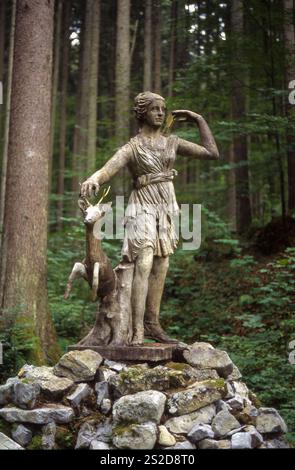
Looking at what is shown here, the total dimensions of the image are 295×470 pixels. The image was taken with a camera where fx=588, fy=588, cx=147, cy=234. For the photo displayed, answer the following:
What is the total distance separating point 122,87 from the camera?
42.4ft

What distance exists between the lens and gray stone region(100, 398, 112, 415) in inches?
203

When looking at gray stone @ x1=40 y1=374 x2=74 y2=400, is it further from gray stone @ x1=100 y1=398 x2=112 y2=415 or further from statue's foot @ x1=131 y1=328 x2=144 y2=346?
statue's foot @ x1=131 y1=328 x2=144 y2=346

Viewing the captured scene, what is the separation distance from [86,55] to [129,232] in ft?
47.9

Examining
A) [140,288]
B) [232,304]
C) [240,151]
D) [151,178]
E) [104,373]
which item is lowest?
[104,373]

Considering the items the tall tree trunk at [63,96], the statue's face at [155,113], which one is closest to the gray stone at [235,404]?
the statue's face at [155,113]

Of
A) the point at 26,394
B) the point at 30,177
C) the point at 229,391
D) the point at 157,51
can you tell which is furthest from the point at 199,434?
the point at 157,51

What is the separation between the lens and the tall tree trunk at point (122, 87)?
12.4 metres

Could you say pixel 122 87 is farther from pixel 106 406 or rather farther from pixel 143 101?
pixel 106 406

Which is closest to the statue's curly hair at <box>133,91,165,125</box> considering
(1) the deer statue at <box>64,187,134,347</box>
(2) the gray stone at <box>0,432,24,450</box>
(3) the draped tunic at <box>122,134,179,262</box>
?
(3) the draped tunic at <box>122,134,179,262</box>

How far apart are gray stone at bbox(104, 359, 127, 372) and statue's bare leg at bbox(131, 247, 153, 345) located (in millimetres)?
274

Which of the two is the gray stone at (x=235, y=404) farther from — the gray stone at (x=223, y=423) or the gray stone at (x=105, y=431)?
the gray stone at (x=105, y=431)

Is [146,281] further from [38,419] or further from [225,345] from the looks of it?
[225,345]

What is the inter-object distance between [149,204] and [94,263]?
2.81 ft

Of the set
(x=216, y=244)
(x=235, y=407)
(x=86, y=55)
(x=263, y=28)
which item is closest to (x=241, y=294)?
(x=216, y=244)
